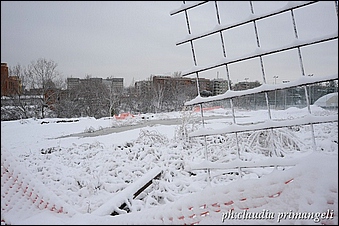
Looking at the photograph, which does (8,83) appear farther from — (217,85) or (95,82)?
(95,82)

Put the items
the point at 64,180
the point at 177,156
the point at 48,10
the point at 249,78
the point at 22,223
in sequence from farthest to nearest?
the point at 177,156 < the point at 64,180 < the point at 249,78 < the point at 48,10 < the point at 22,223

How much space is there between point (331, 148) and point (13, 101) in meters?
0.75

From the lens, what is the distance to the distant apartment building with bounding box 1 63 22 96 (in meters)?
0.53

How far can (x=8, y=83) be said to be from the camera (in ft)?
1.88

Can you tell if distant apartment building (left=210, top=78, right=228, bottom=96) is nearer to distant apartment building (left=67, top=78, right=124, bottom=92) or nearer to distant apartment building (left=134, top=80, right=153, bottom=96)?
distant apartment building (left=67, top=78, right=124, bottom=92)

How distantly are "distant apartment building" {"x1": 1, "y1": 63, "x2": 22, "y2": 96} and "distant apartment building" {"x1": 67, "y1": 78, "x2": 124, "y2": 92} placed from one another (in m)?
0.37

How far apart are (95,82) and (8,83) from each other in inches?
38.6

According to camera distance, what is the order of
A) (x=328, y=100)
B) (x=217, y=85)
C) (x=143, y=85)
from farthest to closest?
(x=143, y=85) < (x=217, y=85) < (x=328, y=100)

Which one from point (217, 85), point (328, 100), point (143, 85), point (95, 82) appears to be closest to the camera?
point (328, 100)

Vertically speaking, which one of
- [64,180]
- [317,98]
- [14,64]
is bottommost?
[64,180]

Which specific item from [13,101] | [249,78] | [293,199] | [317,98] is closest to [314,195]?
[293,199]

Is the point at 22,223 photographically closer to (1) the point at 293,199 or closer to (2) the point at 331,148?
(1) the point at 293,199

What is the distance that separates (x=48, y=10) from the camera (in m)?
0.67

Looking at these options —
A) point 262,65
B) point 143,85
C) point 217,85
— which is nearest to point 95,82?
point 143,85
